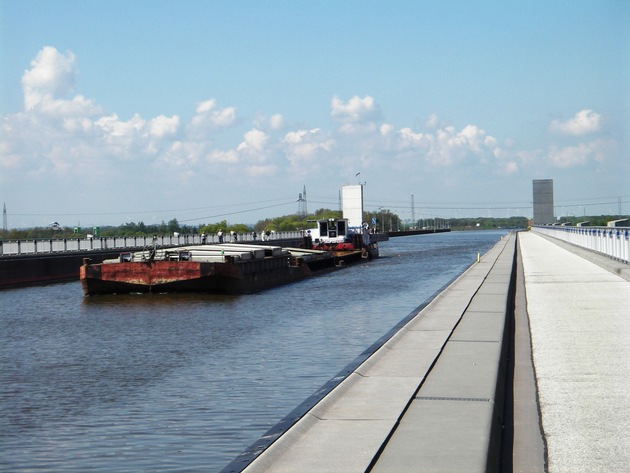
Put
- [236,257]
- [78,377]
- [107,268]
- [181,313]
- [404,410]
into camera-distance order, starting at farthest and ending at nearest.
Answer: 1. [236,257]
2. [107,268]
3. [181,313]
4. [78,377]
5. [404,410]

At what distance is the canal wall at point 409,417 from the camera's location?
7.36m

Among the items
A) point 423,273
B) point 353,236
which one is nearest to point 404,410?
point 423,273

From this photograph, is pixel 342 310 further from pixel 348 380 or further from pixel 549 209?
pixel 549 209

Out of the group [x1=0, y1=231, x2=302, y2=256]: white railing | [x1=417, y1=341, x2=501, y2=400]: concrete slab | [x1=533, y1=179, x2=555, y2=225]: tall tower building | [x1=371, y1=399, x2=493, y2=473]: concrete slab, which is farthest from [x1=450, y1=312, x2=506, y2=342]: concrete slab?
[x1=533, y1=179, x2=555, y2=225]: tall tower building

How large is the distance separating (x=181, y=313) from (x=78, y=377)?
12899mm

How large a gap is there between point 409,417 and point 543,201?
156134mm

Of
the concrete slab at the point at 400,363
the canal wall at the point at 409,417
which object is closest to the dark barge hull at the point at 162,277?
the canal wall at the point at 409,417

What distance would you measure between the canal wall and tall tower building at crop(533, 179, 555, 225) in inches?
5657

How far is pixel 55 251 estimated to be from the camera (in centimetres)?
5572

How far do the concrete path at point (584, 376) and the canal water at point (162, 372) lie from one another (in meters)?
3.51

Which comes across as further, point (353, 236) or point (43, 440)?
point (353, 236)

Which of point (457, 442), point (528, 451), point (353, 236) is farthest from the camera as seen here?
point (353, 236)

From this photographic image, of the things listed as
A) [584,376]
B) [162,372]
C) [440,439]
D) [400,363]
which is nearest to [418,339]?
[400,363]

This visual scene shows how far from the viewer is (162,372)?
16.3m
